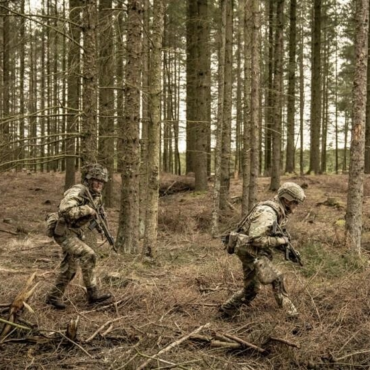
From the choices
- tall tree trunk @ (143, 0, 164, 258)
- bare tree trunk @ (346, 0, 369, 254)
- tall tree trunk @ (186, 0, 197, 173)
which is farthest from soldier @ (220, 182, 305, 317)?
tall tree trunk @ (186, 0, 197, 173)

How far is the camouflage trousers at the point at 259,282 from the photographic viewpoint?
18.8 ft

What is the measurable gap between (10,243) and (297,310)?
6.91 m

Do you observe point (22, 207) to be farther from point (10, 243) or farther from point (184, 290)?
point (184, 290)

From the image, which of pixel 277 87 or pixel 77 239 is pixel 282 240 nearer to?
pixel 77 239

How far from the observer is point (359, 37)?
9047 mm

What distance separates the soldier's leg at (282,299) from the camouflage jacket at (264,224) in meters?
0.52

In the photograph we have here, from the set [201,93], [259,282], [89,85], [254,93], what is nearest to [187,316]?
[259,282]

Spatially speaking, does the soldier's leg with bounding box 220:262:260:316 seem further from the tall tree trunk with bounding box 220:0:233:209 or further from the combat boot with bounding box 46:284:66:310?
the tall tree trunk with bounding box 220:0:233:209

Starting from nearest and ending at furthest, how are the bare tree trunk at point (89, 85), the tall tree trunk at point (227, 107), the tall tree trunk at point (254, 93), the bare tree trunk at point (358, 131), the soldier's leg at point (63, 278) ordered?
1. the soldier's leg at point (63, 278)
2. the bare tree trunk at point (89, 85)
3. the bare tree trunk at point (358, 131)
4. the tall tree trunk at point (254, 93)
5. the tall tree trunk at point (227, 107)

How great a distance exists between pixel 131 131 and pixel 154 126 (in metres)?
0.81

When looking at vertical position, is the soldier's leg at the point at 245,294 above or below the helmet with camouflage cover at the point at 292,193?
below

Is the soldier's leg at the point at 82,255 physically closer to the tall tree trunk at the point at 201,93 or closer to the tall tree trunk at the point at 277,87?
the tall tree trunk at the point at 201,93

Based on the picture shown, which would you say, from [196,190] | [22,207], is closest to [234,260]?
[196,190]

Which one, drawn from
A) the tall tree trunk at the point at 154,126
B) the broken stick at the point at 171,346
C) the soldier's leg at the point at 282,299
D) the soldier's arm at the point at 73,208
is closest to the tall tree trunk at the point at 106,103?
the tall tree trunk at the point at 154,126
